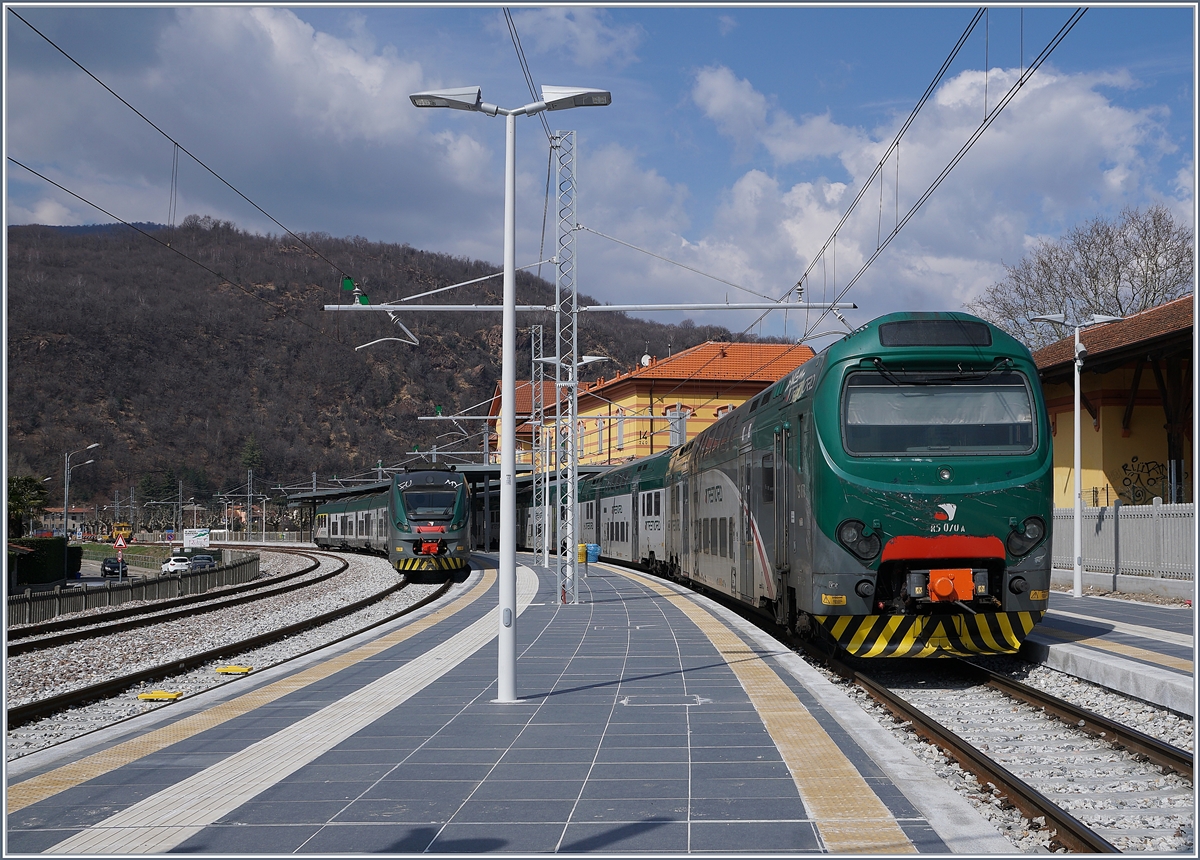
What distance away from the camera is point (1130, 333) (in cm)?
2873

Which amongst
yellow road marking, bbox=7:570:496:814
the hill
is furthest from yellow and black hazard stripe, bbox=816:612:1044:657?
the hill

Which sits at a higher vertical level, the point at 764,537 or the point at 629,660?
the point at 764,537

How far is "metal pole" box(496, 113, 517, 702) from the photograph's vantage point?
34.2 feet

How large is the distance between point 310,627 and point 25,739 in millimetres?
10772

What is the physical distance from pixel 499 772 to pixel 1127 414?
27.1m

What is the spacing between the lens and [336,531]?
196 feet

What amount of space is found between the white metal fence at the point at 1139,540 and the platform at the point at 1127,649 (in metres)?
3.52

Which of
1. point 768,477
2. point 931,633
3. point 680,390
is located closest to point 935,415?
point 931,633

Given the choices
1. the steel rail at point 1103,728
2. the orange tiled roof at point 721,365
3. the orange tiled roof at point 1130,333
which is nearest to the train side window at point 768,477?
the steel rail at point 1103,728

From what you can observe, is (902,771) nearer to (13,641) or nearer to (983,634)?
(983,634)

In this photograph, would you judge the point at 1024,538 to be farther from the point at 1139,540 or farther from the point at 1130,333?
the point at 1130,333

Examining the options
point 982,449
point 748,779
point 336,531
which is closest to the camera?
point 748,779

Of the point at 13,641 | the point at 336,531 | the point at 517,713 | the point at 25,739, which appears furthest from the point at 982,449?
the point at 336,531

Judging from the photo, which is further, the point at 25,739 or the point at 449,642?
the point at 449,642
